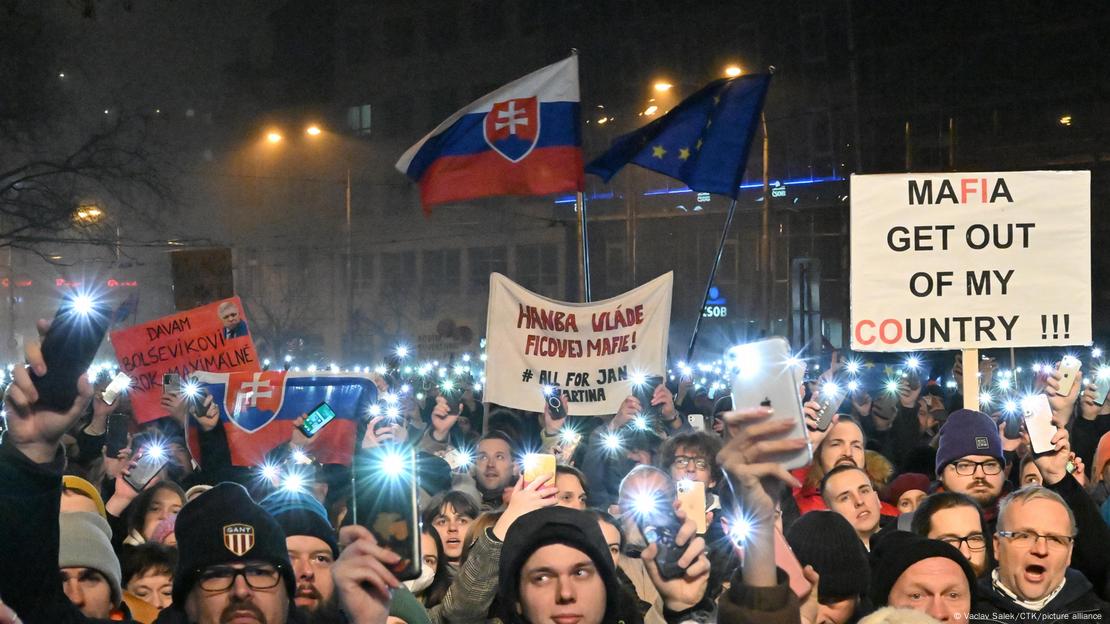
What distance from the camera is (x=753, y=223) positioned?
45.8 metres

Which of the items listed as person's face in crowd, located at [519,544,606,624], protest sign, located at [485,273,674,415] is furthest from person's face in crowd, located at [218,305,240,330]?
person's face in crowd, located at [519,544,606,624]

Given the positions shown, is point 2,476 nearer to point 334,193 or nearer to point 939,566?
point 939,566

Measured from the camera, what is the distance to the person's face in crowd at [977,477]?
616 cm

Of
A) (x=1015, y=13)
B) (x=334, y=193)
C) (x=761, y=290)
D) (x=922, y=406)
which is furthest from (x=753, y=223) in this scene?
(x=922, y=406)

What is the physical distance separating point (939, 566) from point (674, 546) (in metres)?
1.01

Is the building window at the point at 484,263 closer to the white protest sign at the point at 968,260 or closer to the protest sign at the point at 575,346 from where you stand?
the protest sign at the point at 575,346

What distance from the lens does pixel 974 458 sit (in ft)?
20.1

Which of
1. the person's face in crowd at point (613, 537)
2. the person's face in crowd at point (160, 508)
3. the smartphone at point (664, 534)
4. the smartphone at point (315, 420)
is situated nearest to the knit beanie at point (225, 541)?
the smartphone at point (664, 534)

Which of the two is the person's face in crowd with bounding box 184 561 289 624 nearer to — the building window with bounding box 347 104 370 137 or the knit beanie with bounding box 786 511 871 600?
the knit beanie with bounding box 786 511 871 600

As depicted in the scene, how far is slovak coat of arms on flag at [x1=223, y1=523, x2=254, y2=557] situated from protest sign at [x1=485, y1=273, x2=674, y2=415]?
6470mm

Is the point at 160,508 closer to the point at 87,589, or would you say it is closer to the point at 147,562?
the point at 147,562

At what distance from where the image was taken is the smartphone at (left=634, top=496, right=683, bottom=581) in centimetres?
404

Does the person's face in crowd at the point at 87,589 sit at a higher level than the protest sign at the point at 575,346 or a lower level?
lower

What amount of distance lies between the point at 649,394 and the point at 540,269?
137 ft
